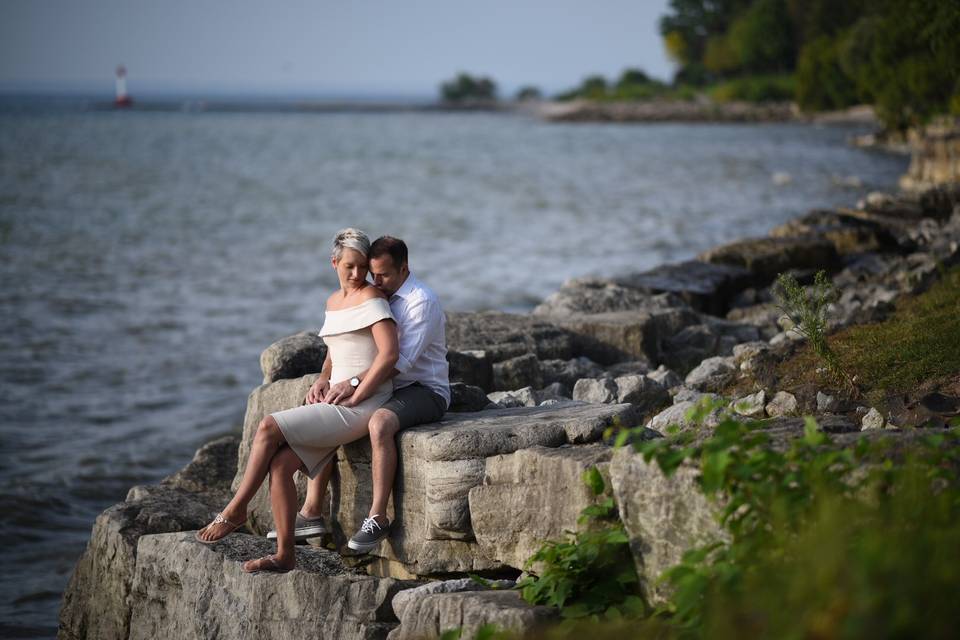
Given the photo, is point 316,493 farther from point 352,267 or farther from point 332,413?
point 352,267

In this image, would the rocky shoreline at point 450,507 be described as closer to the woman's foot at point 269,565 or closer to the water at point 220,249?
the woman's foot at point 269,565

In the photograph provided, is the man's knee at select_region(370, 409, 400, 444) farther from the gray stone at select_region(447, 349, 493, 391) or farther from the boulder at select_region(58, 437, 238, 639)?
the gray stone at select_region(447, 349, 493, 391)

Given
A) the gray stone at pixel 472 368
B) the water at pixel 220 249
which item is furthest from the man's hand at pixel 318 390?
the water at pixel 220 249

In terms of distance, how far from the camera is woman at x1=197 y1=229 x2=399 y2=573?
551 centimetres

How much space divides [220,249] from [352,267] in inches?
823

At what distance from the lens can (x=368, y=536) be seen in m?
5.41

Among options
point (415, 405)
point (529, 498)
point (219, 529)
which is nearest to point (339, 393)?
point (415, 405)

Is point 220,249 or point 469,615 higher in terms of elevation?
point 469,615

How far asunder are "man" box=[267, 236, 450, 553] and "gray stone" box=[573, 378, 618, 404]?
1.91 metres

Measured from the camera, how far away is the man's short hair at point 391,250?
19.5 feet

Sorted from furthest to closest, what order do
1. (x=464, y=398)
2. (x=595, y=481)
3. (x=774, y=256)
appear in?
(x=774, y=256) < (x=464, y=398) < (x=595, y=481)

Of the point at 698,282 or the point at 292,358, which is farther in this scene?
the point at 698,282

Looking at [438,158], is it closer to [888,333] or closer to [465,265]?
[465,265]

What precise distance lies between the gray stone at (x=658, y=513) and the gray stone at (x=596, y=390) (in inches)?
125
